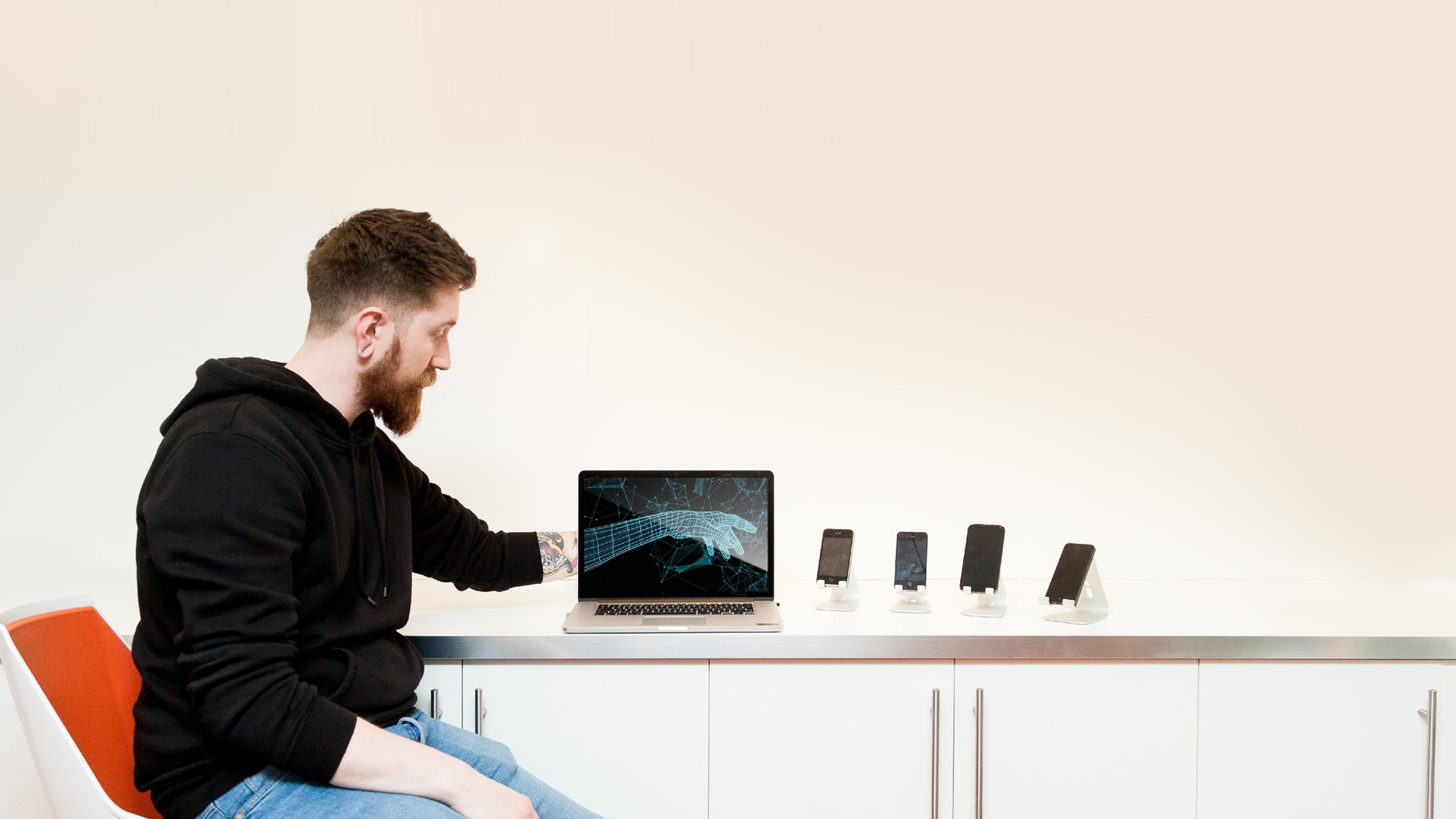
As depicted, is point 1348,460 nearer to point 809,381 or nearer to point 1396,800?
point 1396,800

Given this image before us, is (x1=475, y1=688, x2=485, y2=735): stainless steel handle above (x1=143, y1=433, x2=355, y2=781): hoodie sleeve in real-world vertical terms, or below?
below

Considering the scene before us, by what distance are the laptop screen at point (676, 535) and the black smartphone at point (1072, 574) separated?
60 cm

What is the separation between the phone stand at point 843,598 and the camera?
190 centimetres

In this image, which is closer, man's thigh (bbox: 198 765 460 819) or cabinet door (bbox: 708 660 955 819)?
man's thigh (bbox: 198 765 460 819)

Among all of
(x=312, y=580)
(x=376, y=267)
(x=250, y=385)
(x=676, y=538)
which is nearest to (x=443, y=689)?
(x=312, y=580)

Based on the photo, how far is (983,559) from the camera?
73.1 inches

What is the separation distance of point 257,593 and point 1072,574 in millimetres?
1498

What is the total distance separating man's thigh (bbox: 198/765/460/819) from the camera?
3.80ft

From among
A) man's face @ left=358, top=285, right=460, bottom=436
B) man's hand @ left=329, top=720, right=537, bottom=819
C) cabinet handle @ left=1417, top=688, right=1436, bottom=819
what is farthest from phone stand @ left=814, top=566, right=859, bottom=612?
cabinet handle @ left=1417, top=688, right=1436, bottom=819

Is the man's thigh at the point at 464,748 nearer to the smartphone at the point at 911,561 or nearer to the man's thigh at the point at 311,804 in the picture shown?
the man's thigh at the point at 311,804

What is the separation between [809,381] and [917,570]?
65 centimetres

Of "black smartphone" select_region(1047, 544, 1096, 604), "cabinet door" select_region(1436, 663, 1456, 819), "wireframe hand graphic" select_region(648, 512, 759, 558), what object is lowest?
"cabinet door" select_region(1436, 663, 1456, 819)

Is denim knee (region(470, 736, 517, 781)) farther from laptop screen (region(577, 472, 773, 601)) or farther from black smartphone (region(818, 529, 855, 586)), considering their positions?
black smartphone (region(818, 529, 855, 586))

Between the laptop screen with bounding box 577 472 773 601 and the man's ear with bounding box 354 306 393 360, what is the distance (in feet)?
2.18
